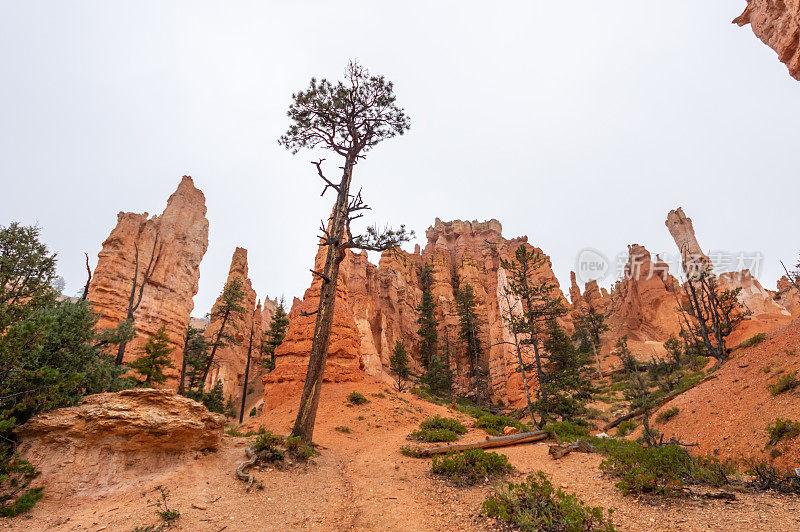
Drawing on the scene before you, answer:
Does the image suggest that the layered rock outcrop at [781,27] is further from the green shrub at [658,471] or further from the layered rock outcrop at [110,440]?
the layered rock outcrop at [110,440]

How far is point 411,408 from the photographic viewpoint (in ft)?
59.3

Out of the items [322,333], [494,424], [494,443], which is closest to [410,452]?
[494,443]

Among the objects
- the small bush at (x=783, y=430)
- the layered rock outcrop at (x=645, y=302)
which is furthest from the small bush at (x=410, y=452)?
the layered rock outcrop at (x=645, y=302)

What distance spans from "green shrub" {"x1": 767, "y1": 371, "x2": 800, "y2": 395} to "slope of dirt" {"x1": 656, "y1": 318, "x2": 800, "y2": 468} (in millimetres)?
184

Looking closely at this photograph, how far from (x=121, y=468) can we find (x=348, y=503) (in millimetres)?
4625

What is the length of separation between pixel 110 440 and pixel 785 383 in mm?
18031

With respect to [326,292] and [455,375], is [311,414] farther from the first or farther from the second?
[455,375]

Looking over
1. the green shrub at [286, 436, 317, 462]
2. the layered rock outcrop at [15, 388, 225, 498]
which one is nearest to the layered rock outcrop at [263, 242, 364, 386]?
the green shrub at [286, 436, 317, 462]

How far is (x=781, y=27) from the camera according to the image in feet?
40.5

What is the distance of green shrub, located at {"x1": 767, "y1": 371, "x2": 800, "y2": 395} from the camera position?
392 inches

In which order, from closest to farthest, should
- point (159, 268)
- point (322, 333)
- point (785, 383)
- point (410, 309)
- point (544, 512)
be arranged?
point (544, 512) < point (785, 383) < point (322, 333) < point (159, 268) < point (410, 309)

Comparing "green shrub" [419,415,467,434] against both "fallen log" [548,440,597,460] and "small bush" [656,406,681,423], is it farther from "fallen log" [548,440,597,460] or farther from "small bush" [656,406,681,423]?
"small bush" [656,406,681,423]

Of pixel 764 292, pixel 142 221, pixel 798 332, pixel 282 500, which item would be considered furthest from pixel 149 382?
pixel 764 292

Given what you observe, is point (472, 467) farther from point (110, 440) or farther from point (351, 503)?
point (110, 440)
